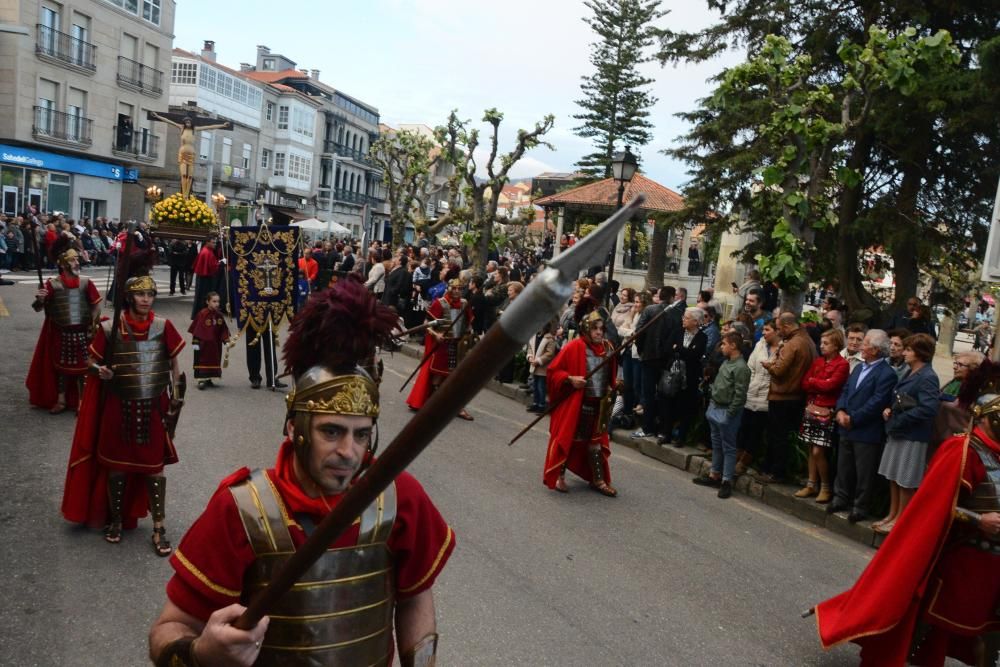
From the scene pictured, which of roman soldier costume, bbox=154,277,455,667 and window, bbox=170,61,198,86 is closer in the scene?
roman soldier costume, bbox=154,277,455,667

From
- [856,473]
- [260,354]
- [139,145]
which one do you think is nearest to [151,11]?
[139,145]

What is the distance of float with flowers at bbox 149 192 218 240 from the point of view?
56.3ft

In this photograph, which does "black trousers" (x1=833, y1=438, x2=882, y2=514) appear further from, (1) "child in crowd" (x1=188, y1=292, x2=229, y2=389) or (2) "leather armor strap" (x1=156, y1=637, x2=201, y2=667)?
(1) "child in crowd" (x1=188, y1=292, x2=229, y2=389)

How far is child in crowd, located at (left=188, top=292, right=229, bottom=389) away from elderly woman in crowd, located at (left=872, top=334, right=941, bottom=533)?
7864 millimetres

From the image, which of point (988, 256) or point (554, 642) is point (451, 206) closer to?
point (988, 256)

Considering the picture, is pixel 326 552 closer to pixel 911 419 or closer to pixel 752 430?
pixel 911 419

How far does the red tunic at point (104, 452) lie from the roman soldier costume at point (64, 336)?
10.1ft

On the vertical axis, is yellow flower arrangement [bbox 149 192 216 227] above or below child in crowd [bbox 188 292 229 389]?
above

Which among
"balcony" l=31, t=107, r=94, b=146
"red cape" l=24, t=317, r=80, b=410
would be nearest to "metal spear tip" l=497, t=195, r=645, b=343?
"red cape" l=24, t=317, r=80, b=410

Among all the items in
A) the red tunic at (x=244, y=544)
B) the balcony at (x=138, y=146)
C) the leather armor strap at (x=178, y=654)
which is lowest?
the leather armor strap at (x=178, y=654)

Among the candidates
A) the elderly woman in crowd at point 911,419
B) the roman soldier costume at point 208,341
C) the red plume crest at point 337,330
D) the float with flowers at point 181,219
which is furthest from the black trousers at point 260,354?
the red plume crest at point 337,330

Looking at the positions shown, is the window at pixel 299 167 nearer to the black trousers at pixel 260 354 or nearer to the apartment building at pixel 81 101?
the apartment building at pixel 81 101

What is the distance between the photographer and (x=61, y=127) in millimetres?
33031

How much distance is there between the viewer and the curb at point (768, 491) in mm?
7316
